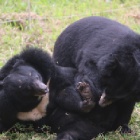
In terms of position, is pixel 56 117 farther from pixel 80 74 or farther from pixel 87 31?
pixel 87 31

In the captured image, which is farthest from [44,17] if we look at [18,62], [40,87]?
[40,87]

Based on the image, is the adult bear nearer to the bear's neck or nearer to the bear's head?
the bear's neck

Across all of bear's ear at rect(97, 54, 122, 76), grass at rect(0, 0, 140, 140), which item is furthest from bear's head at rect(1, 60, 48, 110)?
grass at rect(0, 0, 140, 140)

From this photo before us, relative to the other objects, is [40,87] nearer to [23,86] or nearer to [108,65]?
[23,86]

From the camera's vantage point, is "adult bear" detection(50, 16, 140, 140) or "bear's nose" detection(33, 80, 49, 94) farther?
"adult bear" detection(50, 16, 140, 140)

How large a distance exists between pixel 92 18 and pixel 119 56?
1.39 meters

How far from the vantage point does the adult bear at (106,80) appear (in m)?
4.16

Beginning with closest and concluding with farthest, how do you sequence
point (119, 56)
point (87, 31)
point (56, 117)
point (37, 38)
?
point (119, 56)
point (56, 117)
point (87, 31)
point (37, 38)

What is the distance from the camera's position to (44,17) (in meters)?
7.84

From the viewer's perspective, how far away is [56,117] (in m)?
4.48

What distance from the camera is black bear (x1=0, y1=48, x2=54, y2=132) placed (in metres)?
4.07

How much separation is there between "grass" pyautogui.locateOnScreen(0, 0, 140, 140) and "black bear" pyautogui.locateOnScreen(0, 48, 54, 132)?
1.80 metres

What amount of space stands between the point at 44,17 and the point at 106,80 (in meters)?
3.85

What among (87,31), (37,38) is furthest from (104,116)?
(37,38)
